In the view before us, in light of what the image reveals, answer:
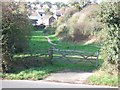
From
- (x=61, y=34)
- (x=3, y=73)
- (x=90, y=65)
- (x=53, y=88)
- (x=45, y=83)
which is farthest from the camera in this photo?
(x=61, y=34)

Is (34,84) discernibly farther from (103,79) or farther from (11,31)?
(11,31)

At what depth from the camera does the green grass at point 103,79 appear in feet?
40.5

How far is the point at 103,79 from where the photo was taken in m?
12.7

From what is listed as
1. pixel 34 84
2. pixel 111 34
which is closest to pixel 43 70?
pixel 34 84

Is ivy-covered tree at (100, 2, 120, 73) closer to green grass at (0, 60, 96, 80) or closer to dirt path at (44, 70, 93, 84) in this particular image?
dirt path at (44, 70, 93, 84)

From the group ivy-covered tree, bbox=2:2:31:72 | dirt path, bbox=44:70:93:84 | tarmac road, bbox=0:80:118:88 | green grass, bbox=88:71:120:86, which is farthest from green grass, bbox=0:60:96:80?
green grass, bbox=88:71:120:86

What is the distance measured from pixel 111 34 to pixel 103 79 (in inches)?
82.5

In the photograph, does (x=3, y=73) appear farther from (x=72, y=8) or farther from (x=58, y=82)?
(x=72, y=8)

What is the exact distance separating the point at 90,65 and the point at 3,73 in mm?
5330

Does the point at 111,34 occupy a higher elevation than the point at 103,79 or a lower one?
higher

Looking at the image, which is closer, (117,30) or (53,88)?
(53,88)

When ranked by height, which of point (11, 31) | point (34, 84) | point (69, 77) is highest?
point (11, 31)

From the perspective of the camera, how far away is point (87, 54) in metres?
17.2

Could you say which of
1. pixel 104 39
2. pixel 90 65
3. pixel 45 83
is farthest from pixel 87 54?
pixel 45 83
